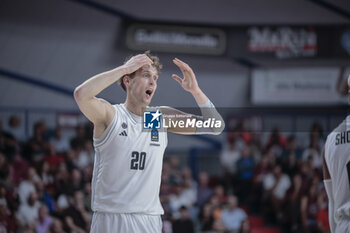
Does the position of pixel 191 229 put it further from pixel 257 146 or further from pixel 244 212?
pixel 257 146

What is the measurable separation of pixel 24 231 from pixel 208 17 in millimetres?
7719

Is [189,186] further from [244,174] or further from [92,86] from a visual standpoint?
[92,86]

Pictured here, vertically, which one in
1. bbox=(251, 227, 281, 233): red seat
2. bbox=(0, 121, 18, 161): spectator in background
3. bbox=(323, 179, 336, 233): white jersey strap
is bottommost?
bbox=(251, 227, 281, 233): red seat

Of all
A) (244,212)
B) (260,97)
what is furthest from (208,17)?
(244,212)

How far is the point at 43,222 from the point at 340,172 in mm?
7523

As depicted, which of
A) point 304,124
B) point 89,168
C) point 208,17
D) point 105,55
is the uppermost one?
point 208,17

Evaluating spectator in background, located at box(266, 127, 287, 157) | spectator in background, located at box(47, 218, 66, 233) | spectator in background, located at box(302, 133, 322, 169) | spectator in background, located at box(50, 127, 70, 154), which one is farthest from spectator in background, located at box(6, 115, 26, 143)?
spectator in background, located at box(302, 133, 322, 169)

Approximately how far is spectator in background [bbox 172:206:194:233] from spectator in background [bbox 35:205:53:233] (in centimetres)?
245

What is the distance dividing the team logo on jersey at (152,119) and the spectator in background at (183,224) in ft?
22.5

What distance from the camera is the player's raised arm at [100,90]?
4754mm

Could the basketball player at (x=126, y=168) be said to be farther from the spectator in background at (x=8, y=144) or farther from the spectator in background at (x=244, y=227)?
the spectator in background at (x=8, y=144)

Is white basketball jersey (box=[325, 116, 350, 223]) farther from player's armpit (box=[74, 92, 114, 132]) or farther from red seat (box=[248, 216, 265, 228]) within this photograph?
red seat (box=[248, 216, 265, 228])

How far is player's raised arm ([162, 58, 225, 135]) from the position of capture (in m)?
5.38

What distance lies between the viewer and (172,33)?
1559cm
